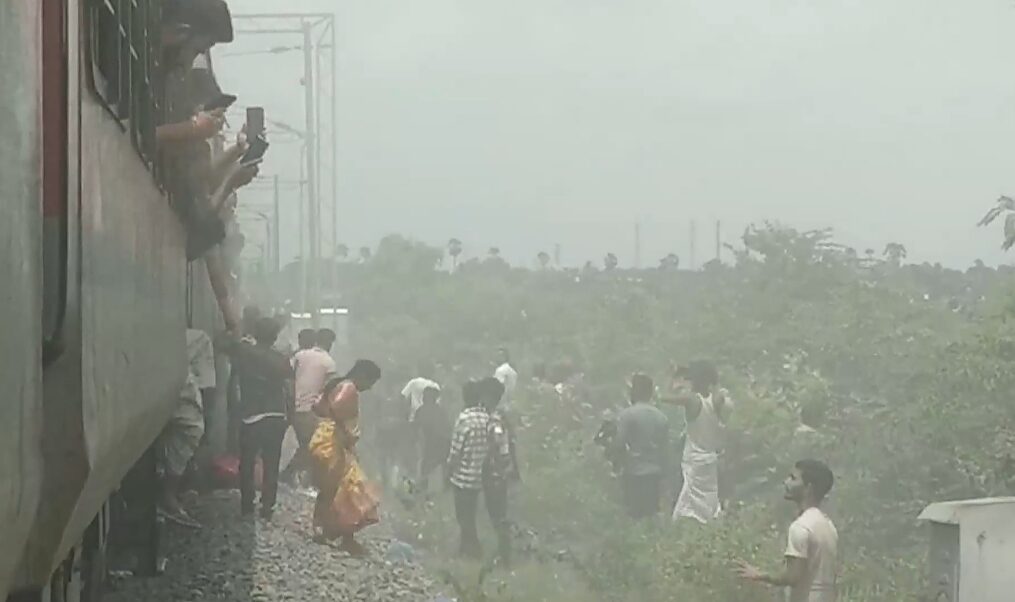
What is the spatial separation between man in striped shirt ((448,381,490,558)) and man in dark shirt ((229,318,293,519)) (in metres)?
1.33

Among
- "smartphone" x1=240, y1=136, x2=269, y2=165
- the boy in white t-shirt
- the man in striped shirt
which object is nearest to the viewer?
"smartphone" x1=240, y1=136, x2=269, y2=165

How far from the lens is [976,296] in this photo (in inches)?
518

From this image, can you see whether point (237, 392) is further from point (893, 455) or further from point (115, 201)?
point (115, 201)

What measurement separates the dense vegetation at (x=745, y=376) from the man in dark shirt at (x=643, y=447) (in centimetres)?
34

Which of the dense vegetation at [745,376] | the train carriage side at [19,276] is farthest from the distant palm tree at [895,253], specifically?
the train carriage side at [19,276]

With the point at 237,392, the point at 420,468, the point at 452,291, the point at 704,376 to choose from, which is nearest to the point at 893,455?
the point at 704,376

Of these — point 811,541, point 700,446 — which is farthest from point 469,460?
point 811,541

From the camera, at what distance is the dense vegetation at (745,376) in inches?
417

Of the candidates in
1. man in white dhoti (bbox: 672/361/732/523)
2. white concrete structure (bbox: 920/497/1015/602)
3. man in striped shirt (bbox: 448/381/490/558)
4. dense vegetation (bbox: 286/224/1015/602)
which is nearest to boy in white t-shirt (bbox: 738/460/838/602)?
white concrete structure (bbox: 920/497/1015/602)

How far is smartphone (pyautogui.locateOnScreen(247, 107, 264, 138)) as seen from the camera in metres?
7.02

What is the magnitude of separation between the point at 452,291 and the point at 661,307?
8.48ft

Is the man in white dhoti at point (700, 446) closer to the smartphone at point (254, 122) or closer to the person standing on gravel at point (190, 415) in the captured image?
the person standing on gravel at point (190, 415)

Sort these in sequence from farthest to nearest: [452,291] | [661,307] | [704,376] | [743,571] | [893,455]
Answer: [452,291] → [661,307] → [893,455] → [704,376] → [743,571]

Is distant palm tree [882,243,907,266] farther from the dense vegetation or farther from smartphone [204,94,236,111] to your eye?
smartphone [204,94,236,111]
